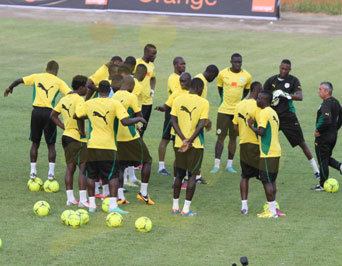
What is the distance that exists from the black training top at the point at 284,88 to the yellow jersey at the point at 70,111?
4420 millimetres

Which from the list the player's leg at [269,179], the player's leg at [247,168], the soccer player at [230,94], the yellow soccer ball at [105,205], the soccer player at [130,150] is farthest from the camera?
the soccer player at [230,94]

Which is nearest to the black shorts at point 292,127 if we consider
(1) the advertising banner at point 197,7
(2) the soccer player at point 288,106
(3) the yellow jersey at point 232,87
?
Result: (2) the soccer player at point 288,106

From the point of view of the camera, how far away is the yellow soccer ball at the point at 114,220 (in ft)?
37.2

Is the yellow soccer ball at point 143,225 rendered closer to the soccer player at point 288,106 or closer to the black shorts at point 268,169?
the black shorts at point 268,169

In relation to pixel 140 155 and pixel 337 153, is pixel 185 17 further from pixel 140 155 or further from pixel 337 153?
pixel 140 155

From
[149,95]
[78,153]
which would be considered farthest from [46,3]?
[78,153]

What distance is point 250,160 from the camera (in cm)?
1257

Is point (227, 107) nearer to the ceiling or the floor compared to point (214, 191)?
nearer to the ceiling

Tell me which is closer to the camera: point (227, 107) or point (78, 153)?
point (78, 153)

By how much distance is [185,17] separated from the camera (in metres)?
38.0

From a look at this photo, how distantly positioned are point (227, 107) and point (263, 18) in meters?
22.7

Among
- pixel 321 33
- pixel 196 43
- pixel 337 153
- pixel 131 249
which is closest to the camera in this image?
pixel 131 249

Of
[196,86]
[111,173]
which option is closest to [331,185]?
[196,86]

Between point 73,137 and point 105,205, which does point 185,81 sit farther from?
point 105,205
